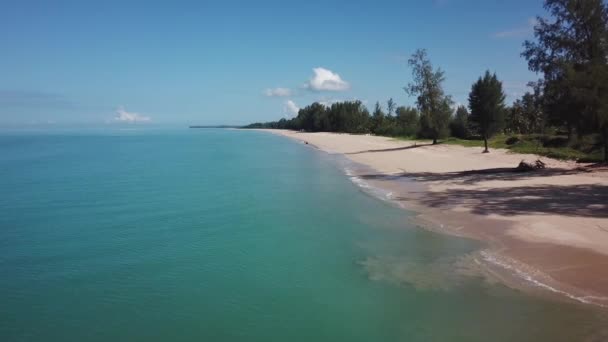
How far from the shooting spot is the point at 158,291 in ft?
40.1

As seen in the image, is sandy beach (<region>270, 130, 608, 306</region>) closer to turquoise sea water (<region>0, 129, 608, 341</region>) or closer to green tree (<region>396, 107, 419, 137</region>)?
turquoise sea water (<region>0, 129, 608, 341</region>)

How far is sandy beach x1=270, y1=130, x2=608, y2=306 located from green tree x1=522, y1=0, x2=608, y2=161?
3.41m

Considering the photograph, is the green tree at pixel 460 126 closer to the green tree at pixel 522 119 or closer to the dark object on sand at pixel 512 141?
the green tree at pixel 522 119

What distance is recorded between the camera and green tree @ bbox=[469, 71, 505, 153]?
45906 millimetres

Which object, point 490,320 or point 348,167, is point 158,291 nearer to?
point 490,320

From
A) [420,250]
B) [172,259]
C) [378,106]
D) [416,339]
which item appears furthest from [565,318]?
[378,106]

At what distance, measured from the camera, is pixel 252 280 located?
42.5ft

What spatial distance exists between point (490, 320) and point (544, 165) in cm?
2367

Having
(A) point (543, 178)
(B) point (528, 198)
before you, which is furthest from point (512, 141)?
(B) point (528, 198)

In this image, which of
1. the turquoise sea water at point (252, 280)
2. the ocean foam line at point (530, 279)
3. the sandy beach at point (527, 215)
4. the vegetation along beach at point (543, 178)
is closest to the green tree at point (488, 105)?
the vegetation along beach at point (543, 178)

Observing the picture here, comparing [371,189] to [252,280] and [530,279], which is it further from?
[530,279]

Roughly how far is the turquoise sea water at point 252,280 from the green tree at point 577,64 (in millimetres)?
13752

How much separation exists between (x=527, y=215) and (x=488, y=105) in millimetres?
31097

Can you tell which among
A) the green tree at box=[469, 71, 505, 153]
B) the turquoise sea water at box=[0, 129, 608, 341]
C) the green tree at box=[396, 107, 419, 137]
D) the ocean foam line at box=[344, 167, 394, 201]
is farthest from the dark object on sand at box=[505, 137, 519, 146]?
the green tree at box=[396, 107, 419, 137]
